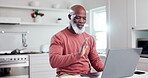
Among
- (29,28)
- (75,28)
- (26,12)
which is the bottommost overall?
(75,28)

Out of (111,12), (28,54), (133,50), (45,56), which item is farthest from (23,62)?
(133,50)

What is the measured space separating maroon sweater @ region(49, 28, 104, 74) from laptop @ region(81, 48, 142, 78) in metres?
0.26

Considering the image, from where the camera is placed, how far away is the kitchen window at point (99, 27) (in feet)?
14.5

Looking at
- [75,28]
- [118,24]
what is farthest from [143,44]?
[75,28]

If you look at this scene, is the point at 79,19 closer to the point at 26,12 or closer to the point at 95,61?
the point at 95,61

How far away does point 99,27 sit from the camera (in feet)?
15.2

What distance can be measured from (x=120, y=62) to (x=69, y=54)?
453mm

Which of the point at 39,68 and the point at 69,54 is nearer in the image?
the point at 69,54

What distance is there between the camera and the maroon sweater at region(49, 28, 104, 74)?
5.40ft

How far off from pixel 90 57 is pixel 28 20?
269 cm

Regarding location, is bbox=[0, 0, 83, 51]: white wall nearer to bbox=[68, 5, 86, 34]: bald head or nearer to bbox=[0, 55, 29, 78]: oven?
bbox=[0, 55, 29, 78]: oven

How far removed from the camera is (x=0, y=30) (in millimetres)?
4062

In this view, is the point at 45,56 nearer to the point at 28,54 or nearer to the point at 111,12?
the point at 28,54

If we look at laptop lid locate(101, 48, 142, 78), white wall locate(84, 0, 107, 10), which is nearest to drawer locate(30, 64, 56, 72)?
white wall locate(84, 0, 107, 10)
